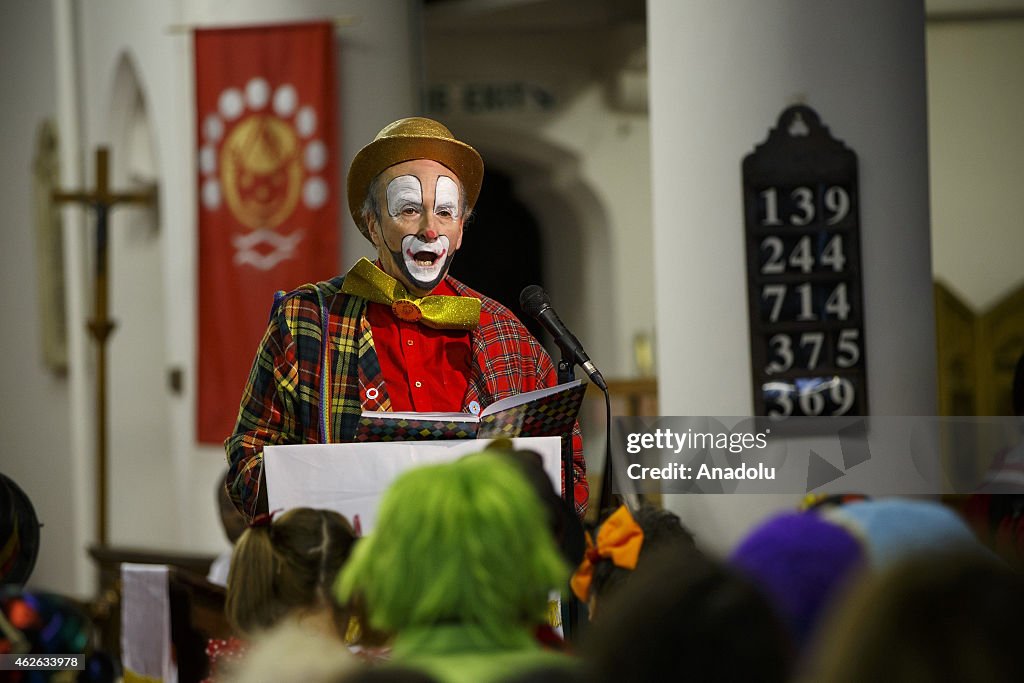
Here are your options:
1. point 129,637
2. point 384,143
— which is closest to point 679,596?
point 384,143

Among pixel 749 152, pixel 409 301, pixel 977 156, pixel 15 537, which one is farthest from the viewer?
pixel 977 156

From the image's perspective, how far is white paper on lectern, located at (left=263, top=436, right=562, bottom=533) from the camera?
7.99 feet

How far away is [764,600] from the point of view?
1254 mm

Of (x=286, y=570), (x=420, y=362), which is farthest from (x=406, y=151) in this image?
(x=286, y=570)

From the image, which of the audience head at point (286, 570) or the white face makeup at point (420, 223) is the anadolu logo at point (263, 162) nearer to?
the white face makeup at point (420, 223)

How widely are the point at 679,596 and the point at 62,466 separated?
9.16 m

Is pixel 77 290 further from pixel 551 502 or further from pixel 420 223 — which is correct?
pixel 551 502

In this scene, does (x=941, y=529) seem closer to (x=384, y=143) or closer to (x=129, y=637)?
(x=384, y=143)

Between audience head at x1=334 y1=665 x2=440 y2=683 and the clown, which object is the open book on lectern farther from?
audience head at x1=334 y1=665 x2=440 y2=683

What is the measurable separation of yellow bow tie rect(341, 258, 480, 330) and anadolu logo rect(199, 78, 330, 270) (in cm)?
443

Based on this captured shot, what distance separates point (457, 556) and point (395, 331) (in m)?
1.59

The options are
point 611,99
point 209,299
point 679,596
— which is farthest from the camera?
point 611,99

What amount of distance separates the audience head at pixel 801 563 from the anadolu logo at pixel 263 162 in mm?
6101

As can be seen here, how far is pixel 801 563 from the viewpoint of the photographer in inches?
57.4
